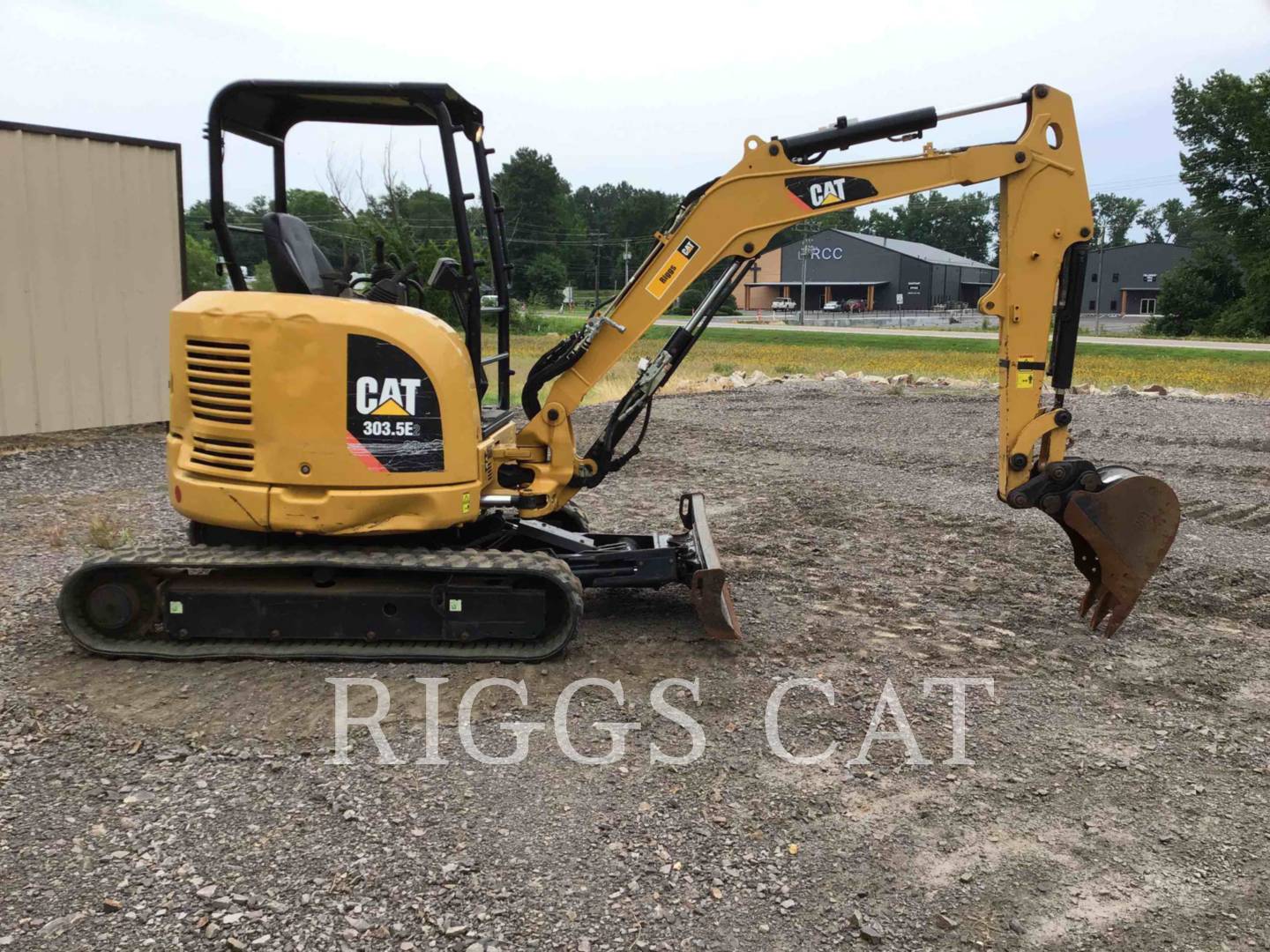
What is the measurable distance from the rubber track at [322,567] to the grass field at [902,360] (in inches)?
148

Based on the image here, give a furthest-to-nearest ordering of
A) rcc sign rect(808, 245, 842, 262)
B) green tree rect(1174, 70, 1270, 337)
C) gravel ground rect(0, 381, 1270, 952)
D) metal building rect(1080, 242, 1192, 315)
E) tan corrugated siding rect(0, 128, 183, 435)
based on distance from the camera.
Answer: rcc sign rect(808, 245, 842, 262)
metal building rect(1080, 242, 1192, 315)
green tree rect(1174, 70, 1270, 337)
tan corrugated siding rect(0, 128, 183, 435)
gravel ground rect(0, 381, 1270, 952)

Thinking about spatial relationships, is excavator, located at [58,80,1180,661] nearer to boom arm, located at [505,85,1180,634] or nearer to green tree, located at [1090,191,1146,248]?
boom arm, located at [505,85,1180,634]

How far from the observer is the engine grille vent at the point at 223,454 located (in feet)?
16.3

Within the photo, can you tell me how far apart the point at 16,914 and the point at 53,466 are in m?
8.86

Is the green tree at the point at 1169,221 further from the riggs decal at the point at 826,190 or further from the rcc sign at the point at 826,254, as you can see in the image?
the riggs decal at the point at 826,190

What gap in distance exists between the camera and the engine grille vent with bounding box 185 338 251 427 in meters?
4.87

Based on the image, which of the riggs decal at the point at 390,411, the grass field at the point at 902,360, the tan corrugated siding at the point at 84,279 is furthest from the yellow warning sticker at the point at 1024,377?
the tan corrugated siding at the point at 84,279

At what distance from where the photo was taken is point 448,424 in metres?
5.00

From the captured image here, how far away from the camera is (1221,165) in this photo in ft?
173

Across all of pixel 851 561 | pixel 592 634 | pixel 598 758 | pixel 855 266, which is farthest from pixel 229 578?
pixel 855 266

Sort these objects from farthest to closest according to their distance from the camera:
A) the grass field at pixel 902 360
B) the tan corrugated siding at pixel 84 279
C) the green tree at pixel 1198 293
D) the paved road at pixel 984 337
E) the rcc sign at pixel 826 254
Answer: the rcc sign at pixel 826 254 < the green tree at pixel 1198 293 < the paved road at pixel 984 337 < the grass field at pixel 902 360 < the tan corrugated siding at pixel 84 279

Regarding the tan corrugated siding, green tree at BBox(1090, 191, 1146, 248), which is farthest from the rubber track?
green tree at BBox(1090, 191, 1146, 248)

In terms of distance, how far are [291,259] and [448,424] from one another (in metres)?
1.19

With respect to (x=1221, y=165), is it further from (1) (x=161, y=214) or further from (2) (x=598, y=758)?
(2) (x=598, y=758)
